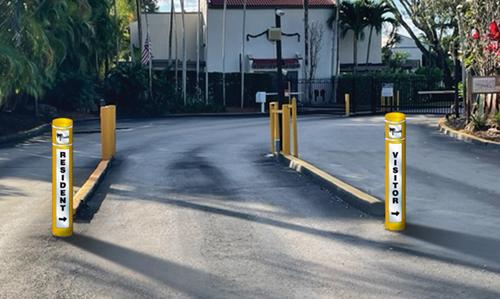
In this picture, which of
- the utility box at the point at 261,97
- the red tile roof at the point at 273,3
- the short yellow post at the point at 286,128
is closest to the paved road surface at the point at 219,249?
the short yellow post at the point at 286,128

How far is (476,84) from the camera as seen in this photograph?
797 inches

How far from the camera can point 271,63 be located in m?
46.9

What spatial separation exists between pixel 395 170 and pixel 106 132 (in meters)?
8.38

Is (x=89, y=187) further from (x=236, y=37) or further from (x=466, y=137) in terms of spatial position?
(x=236, y=37)

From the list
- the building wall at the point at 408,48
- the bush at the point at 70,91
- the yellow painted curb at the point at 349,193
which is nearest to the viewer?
the yellow painted curb at the point at 349,193

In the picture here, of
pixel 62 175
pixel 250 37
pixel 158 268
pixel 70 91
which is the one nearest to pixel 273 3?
pixel 250 37

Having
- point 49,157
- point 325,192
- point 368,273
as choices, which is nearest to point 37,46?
point 49,157

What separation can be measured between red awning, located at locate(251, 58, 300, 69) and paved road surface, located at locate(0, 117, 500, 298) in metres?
34.1

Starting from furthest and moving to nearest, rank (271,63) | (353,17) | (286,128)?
(353,17) < (271,63) < (286,128)

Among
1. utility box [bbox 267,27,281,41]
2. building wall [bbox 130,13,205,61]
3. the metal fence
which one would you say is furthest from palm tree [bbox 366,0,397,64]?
utility box [bbox 267,27,281,41]

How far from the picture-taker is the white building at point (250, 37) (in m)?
46.9

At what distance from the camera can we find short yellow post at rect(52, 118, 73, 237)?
8242mm

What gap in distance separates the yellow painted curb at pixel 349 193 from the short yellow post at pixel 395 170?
681 millimetres

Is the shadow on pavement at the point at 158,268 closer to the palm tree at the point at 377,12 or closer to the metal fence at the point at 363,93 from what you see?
the metal fence at the point at 363,93
